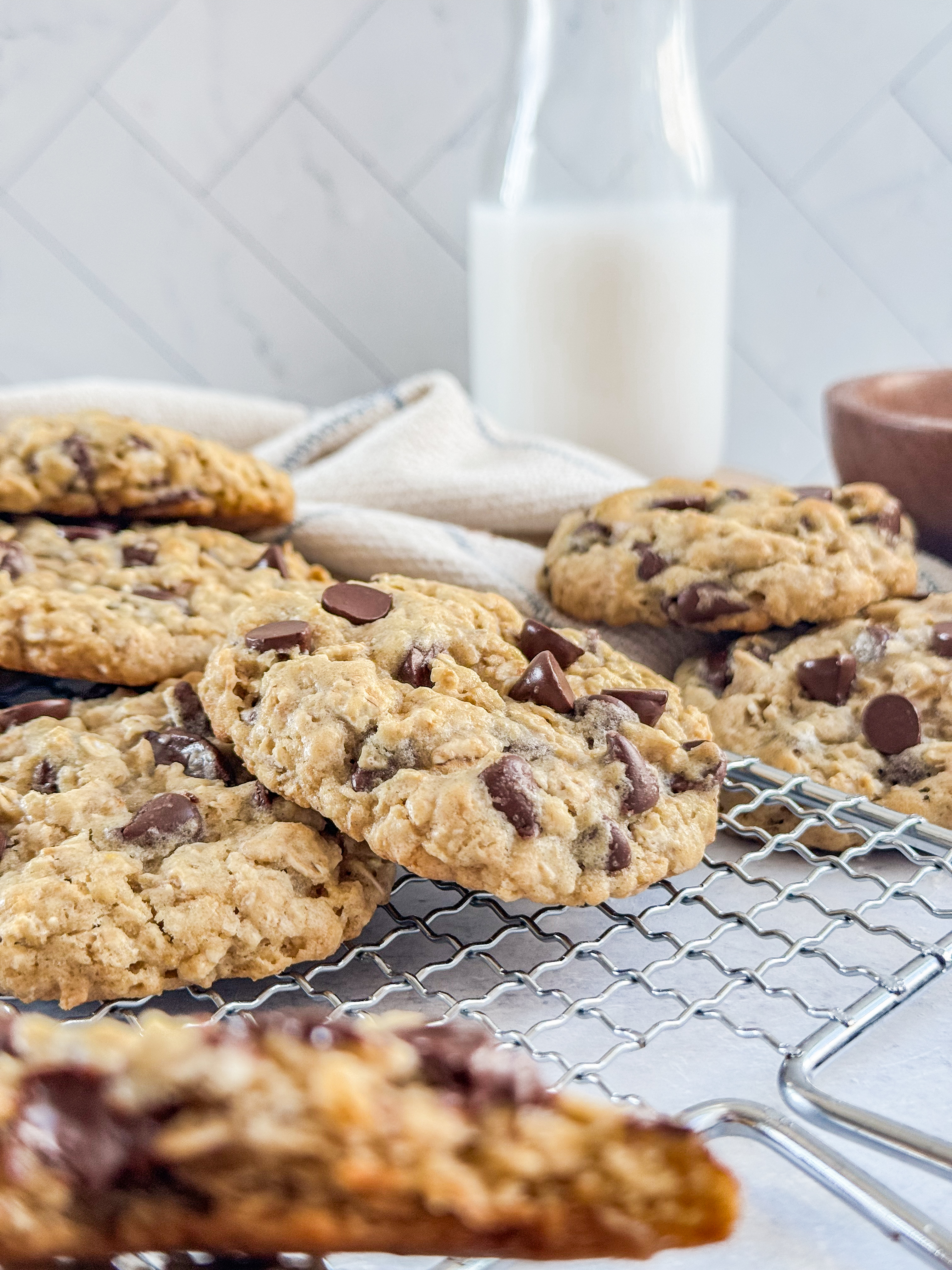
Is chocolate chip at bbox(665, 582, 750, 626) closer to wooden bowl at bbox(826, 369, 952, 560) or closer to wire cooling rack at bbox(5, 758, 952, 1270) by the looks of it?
wire cooling rack at bbox(5, 758, 952, 1270)

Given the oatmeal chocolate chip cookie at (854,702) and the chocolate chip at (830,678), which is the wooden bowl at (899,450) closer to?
the oatmeal chocolate chip cookie at (854,702)

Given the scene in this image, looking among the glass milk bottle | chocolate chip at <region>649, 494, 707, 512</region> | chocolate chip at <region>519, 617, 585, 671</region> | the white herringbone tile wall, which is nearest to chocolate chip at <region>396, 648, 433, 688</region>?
chocolate chip at <region>519, 617, 585, 671</region>

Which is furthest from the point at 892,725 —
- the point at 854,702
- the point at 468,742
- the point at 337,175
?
the point at 337,175

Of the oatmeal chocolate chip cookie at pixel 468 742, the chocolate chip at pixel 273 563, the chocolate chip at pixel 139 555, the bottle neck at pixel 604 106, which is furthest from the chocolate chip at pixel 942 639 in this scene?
the bottle neck at pixel 604 106

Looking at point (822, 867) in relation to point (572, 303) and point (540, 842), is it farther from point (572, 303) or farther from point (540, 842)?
point (572, 303)

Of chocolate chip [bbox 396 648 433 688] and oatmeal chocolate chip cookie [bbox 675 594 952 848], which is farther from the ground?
chocolate chip [bbox 396 648 433 688]

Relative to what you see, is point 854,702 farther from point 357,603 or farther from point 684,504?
point 357,603

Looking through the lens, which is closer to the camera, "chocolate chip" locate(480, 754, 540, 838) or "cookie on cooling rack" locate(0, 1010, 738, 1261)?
"cookie on cooling rack" locate(0, 1010, 738, 1261)
